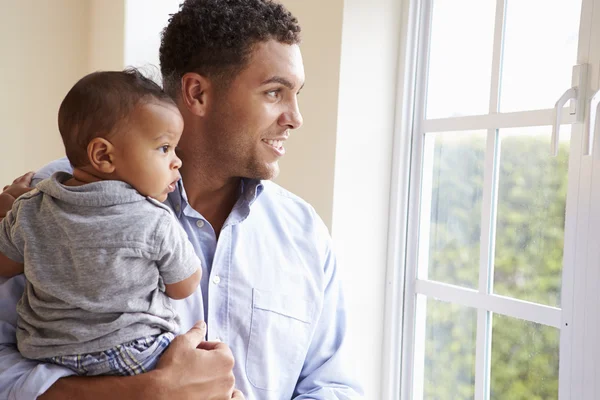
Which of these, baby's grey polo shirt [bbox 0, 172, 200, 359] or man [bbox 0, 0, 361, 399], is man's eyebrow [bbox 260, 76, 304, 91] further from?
baby's grey polo shirt [bbox 0, 172, 200, 359]

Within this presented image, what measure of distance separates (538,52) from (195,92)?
89 centimetres

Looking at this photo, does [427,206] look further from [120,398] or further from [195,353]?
[120,398]

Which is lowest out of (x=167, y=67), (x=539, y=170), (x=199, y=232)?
(x=199, y=232)

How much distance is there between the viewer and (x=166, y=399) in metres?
1.15

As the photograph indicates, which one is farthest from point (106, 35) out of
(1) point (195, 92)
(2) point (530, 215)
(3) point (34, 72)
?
(2) point (530, 215)

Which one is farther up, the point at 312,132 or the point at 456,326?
the point at 312,132

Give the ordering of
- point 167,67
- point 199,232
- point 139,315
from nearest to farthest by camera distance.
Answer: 1. point 139,315
2. point 199,232
3. point 167,67

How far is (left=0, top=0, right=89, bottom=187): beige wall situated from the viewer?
3006mm

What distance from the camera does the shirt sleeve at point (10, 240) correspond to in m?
1.16

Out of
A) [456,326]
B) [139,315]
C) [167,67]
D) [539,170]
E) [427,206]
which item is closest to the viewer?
[139,315]

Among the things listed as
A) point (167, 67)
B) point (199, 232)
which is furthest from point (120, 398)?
point (167, 67)

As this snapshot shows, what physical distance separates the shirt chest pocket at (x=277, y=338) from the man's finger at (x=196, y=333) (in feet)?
0.59

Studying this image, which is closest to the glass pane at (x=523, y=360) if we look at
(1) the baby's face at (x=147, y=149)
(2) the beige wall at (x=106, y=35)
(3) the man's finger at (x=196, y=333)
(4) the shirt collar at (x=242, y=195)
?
(4) the shirt collar at (x=242, y=195)

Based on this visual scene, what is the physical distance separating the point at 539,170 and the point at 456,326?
55 cm
